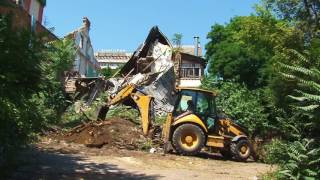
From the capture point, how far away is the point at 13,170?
432 inches

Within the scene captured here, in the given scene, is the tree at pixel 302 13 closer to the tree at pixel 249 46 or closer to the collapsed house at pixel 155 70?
the tree at pixel 249 46

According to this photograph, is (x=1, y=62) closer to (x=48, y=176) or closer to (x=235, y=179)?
→ (x=48, y=176)

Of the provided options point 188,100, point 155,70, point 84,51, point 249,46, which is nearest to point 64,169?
point 188,100

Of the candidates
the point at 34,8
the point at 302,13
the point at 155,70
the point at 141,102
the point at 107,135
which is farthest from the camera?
the point at 155,70

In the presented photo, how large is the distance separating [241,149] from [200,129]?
178cm

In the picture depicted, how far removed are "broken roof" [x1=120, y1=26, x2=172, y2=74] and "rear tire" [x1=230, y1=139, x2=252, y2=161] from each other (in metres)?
22.0

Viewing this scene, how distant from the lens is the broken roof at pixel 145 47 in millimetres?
40188

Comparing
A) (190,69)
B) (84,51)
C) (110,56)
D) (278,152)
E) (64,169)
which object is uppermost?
(110,56)

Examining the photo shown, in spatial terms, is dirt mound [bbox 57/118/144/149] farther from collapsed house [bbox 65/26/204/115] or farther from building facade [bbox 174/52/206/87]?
building facade [bbox 174/52/206/87]

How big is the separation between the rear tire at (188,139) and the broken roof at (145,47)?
22.1 metres

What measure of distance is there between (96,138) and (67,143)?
3.56 feet

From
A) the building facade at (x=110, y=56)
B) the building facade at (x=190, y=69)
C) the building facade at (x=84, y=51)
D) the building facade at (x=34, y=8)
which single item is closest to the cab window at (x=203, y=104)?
the building facade at (x=34, y=8)

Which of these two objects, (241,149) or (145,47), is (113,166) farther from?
(145,47)

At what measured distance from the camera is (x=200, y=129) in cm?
1808
